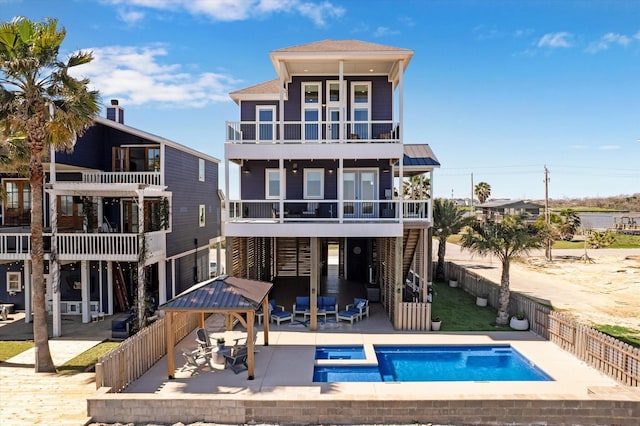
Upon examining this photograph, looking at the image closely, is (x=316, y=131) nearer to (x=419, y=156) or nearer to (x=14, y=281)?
(x=419, y=156)

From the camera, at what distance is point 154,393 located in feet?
31.8

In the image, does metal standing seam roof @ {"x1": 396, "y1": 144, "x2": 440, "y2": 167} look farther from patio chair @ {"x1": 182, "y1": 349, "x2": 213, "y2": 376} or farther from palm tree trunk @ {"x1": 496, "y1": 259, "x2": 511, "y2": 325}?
patio chair @ {"x1": 182, "y1": 349, "x2": 213, "y2": 376}


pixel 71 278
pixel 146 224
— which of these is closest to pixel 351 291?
pixel 146 224

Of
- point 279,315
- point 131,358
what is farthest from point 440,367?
point 131,358

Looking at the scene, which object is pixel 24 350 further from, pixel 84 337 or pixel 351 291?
pixel 351 291

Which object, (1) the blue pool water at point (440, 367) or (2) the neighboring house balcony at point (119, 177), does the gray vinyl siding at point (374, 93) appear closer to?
(2) the neighboring house balcony at point (119, 177)

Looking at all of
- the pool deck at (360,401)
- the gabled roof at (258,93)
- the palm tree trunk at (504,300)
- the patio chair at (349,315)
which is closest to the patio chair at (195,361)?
the pool deck at (360,401)

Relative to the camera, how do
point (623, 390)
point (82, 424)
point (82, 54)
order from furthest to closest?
point (82, 54)
point (623, 390)
point (82, 424)

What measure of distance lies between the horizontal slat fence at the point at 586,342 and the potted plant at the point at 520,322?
0.18 m

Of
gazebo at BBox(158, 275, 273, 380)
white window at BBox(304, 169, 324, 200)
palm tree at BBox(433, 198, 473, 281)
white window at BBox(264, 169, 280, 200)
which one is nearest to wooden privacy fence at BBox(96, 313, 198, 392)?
gazebo at BBox(158, 275, 273, 380)

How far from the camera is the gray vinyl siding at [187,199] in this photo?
19047mm

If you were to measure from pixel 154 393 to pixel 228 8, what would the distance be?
15407 mm

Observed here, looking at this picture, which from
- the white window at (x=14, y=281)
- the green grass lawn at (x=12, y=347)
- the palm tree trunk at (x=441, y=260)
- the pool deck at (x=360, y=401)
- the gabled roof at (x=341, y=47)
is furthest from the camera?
the palm tree trunk at (x=441, y=260)

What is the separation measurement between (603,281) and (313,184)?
67.9ft
